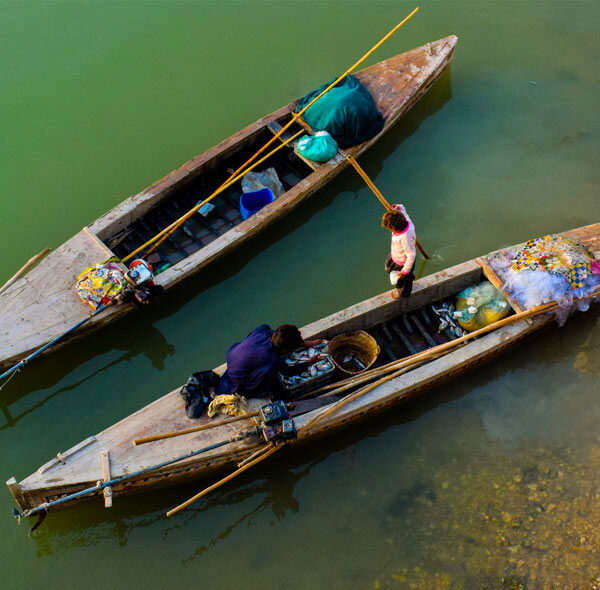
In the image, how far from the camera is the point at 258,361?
4953mm

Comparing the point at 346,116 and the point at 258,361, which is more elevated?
Result: the point at 346,116

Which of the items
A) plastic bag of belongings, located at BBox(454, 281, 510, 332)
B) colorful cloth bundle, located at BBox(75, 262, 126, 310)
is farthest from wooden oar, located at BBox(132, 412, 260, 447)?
plastic bag of belongings, located at BBox(454, 281, 510, 332)

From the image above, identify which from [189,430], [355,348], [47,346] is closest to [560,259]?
[355,348]

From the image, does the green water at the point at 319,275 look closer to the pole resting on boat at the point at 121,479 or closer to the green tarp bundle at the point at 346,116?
the green tarp bundle at the point at 346,116

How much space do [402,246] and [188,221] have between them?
2.69 metres

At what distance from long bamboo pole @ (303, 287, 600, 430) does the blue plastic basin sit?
254 centimetres

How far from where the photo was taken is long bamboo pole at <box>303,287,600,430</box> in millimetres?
5027

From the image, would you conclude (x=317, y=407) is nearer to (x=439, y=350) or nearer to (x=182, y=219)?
(x=439, y=350)

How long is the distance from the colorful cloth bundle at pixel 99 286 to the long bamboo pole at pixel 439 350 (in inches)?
92.7

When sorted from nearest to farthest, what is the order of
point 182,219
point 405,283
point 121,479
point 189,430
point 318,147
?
point 121,479, point 189,430, point 405,283, point 182,219, point 318,147

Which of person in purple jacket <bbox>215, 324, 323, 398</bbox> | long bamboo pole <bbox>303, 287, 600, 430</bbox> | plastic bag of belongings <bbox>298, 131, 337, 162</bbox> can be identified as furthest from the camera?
plastic bag of belongings <bbox>298, 131, 337, 162</bbox>

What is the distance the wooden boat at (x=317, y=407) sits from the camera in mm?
4699

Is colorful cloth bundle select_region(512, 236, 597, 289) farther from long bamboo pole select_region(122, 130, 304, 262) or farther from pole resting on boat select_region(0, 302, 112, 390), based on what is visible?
pole resting on boat select_region(0, 302, 112, 390)

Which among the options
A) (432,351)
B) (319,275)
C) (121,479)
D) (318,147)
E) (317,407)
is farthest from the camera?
(318,147)
